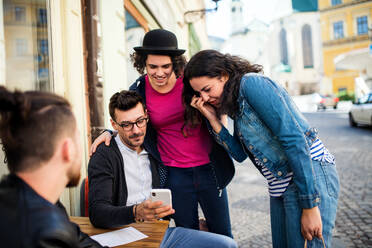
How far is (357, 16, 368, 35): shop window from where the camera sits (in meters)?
35.6

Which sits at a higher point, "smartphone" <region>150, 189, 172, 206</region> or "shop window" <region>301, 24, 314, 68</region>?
"shop window" <region>301, 24, 314, 68</region>

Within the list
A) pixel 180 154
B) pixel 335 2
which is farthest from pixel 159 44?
pixel 335 2

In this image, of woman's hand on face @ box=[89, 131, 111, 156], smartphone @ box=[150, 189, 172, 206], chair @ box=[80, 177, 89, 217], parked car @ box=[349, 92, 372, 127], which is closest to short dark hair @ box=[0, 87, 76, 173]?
smartphone @ box=[150, 189, 172, 206]

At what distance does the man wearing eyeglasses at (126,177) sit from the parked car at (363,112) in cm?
1167

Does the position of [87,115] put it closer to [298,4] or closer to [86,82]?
[86,82]

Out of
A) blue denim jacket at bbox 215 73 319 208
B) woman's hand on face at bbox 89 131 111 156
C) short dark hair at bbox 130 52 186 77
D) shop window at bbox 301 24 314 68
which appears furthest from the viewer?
shop window at bbox 301 24 314 68

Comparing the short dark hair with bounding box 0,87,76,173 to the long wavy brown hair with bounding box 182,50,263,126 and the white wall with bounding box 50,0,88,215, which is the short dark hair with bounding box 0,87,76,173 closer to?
the long wavy brown hair with bounding box 182,50,263,126

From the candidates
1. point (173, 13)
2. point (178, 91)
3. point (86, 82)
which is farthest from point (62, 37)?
point (173, 13)

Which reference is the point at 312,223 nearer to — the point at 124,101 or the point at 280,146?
the point at 280,146

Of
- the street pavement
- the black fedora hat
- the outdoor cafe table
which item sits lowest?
the street pavement

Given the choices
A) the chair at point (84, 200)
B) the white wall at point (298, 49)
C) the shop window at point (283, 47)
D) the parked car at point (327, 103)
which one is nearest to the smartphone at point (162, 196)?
the chair at point (84, 200)

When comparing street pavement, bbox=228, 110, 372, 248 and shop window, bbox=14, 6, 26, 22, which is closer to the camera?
shop window, bbox=14, 6, 26, 22

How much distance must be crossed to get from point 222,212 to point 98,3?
8.97 ft

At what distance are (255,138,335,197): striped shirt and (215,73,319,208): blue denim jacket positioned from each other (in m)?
0.04
